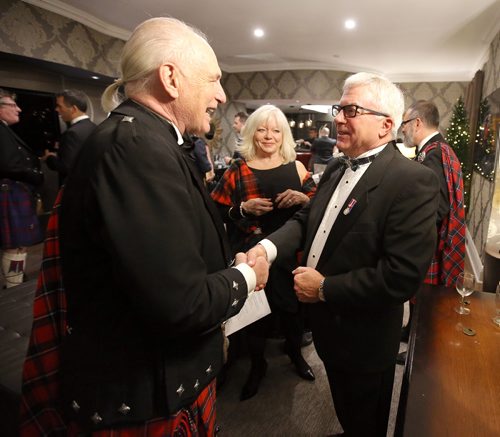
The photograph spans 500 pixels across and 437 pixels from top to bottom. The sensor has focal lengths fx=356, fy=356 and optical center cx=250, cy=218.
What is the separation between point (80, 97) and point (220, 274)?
3052 mm

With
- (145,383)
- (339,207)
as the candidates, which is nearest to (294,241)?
(339,207)

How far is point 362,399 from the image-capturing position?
1399 mm

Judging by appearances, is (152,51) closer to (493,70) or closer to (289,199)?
(289,199)

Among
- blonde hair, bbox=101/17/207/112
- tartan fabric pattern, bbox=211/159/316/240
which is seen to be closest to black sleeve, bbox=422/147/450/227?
tartan fabric pattern, bbox=211/159/316/240

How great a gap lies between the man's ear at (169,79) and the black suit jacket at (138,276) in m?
0.07

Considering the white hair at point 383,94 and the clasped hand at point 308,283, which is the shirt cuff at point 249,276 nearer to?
the clasped hand at point 308,283

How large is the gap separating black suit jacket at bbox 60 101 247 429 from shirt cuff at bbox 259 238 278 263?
0.50 meters

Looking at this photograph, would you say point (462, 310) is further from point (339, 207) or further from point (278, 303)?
point (278, 303)

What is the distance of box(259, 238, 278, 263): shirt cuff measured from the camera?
56.4 inches

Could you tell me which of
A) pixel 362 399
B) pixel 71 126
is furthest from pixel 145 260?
pixel 71 126

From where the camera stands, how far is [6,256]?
336cm

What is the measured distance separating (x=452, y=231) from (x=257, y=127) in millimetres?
1483

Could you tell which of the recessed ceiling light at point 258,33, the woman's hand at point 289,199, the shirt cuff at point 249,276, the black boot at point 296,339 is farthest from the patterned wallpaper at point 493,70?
the shirt cuff at point 249,276

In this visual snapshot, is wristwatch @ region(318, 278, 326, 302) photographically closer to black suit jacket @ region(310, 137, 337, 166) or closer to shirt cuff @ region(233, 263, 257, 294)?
shirt cuff @ region(233, 263, 257, 294)
